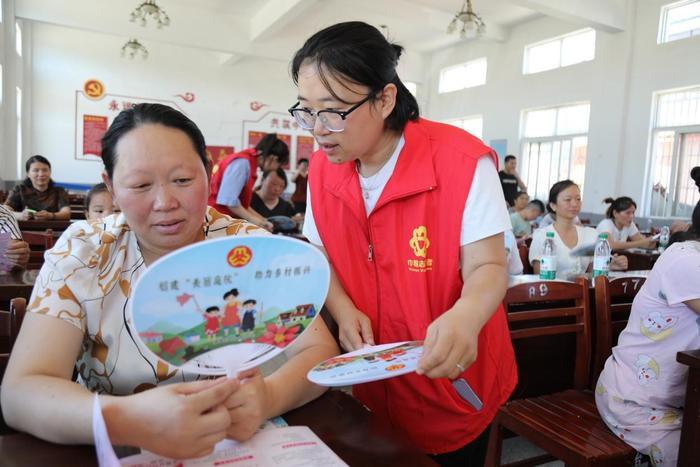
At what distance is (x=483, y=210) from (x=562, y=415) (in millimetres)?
1080

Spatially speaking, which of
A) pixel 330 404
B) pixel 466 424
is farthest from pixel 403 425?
pixel 330 404

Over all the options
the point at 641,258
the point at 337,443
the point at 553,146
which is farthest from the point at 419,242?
the point at 553,146

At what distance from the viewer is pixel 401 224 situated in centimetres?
95

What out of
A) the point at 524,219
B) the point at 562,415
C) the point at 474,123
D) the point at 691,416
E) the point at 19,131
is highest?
the point at 474,123

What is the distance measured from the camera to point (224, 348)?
60 centimetres

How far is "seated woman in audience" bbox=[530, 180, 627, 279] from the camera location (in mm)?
3008

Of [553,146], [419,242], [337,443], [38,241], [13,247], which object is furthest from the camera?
[553,146]

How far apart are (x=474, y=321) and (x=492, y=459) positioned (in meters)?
1.21

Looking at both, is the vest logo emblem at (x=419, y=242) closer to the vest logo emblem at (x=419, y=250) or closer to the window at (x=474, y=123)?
the vest logo emblem at (x=419, y=250)

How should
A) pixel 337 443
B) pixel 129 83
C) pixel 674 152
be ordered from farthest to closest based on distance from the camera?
pixel 129 83
pixel 674 152
pixel 337 443

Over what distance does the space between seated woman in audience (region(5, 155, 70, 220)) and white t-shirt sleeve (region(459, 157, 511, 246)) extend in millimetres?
4498

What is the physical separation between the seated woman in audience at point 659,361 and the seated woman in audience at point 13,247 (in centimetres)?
230

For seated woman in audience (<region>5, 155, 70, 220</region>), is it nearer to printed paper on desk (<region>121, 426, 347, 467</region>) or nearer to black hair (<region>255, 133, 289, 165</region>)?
black hair (<region>255, 133, 289, 165</region>)

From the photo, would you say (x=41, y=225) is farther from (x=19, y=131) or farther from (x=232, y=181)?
(x=19, y=131)
